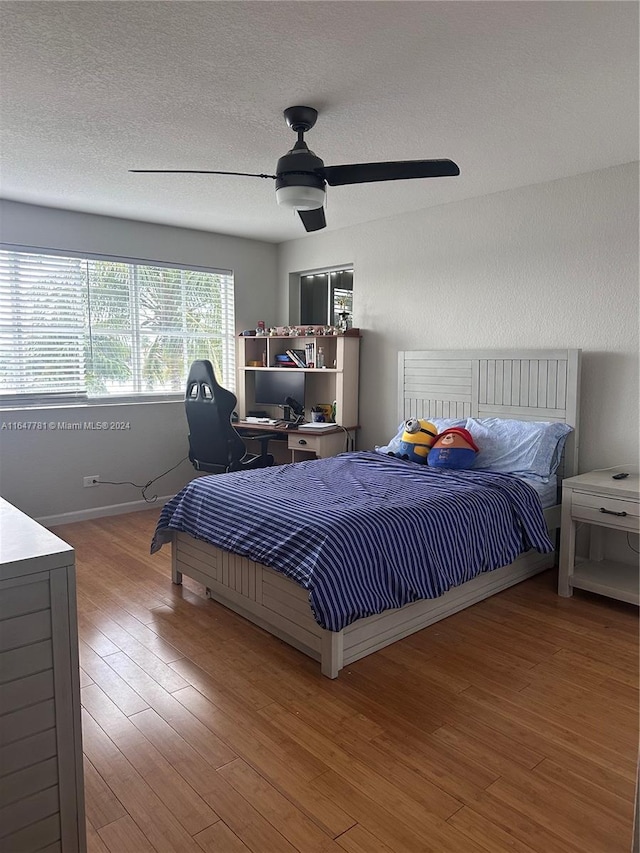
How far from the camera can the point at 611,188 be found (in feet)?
11.4

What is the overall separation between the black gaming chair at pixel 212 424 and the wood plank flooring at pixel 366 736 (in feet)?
4.52

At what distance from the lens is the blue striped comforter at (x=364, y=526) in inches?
96.5

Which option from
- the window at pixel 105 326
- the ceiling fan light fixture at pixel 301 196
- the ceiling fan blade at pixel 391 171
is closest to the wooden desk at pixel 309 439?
the window at pixel 105 326

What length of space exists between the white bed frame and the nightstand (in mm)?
258

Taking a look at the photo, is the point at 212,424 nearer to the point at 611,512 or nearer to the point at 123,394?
the point at 123,394

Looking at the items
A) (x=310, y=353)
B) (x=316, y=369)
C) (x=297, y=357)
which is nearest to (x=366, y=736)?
(x=316, y=369)

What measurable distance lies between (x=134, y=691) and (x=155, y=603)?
87 centimetres

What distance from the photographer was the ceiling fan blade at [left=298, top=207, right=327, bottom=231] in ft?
9.57

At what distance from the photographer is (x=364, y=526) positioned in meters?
2.58

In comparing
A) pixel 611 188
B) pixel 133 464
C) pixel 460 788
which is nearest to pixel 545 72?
pixel 611 188

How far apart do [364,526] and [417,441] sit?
143 cm

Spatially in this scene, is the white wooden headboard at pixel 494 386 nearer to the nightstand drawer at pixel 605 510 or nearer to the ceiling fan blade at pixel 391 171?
the nightstand drawer at pixel 605 510

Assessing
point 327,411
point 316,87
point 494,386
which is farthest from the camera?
point 327,411

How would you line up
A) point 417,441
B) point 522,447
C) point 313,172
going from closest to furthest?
1. point 313,172
2. point 522,447
3. point 417,441
